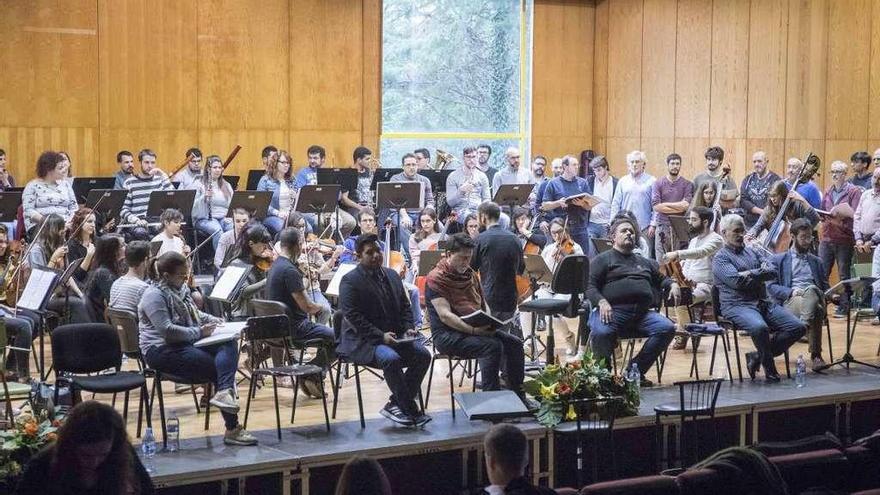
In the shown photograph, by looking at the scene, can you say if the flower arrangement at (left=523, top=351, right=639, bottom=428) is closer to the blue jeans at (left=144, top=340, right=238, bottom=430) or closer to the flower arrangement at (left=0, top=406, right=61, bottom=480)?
the blue jeans at (left=144, top=340, right=238, bottom=430)

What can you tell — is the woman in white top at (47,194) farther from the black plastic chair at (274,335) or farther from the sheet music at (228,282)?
the black plastic chair at (274,335)

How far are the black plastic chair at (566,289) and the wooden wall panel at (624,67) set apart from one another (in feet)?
25.7

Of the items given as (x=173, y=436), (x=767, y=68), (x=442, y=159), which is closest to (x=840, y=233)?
(x=767, y=68)

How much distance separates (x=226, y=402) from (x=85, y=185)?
5628mm

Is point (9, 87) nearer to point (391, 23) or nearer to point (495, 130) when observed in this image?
point (391, 23)

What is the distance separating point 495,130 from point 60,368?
411 inches

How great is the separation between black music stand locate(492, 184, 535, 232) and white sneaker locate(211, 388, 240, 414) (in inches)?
224

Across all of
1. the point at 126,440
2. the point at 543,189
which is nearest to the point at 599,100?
the point at 543,189

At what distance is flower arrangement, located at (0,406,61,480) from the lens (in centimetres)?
604

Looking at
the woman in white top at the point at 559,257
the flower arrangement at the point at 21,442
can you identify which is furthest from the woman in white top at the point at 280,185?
the flower arrangement at the point at 21,442

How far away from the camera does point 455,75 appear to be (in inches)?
656

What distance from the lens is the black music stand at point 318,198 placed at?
40.0ft

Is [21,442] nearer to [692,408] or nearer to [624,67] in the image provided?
[692,408]

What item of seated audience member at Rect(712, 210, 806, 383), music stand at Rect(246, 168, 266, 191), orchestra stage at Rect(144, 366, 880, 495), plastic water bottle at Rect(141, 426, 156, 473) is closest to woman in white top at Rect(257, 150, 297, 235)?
music stand at Rect(246, 168, 266, 191)
